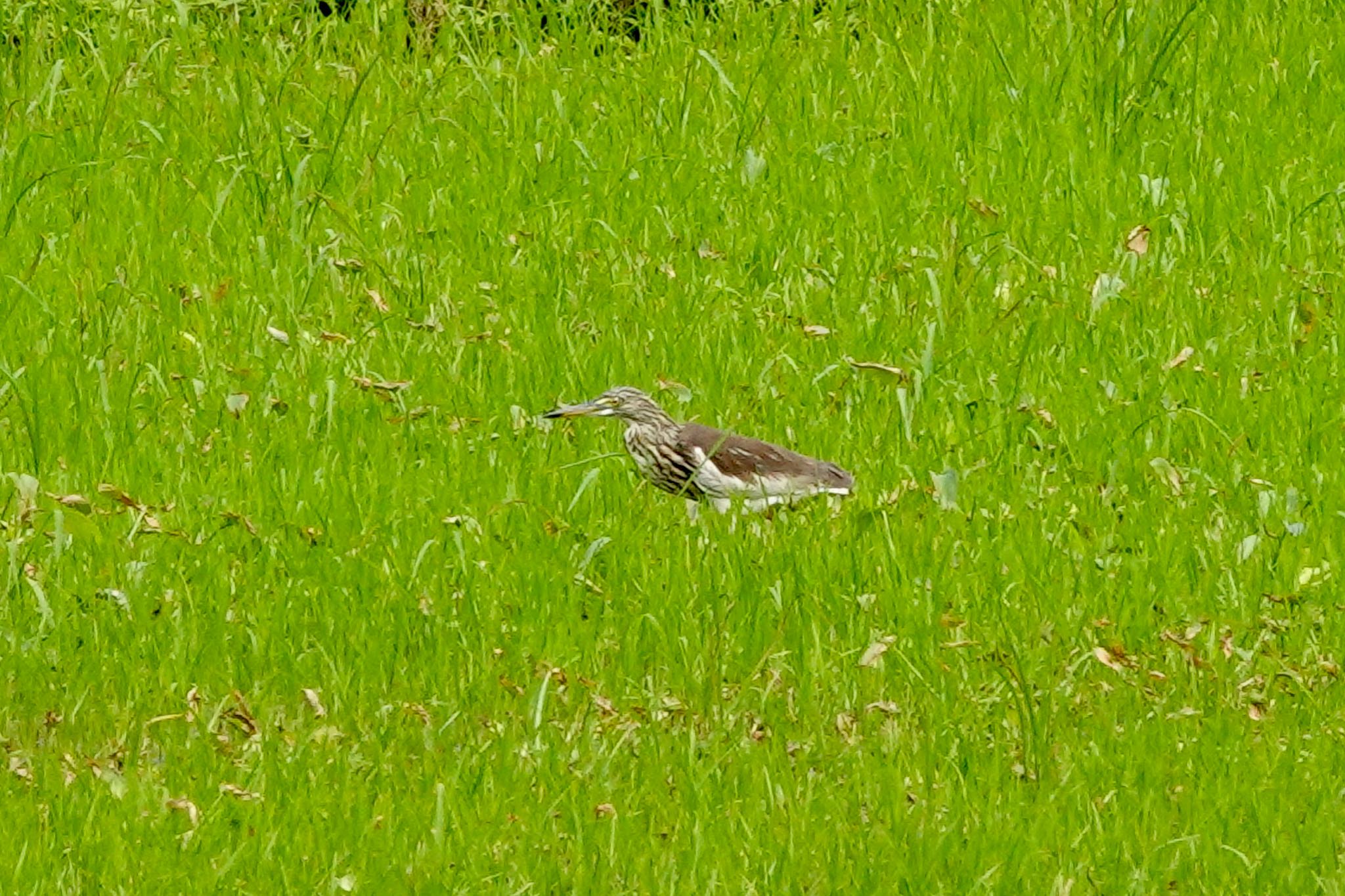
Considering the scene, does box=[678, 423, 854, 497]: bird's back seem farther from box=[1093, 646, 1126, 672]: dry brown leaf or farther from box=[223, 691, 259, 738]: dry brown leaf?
box=[223, 691, 259, 738]: dry brown leaf

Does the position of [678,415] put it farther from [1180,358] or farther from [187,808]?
[187,808]

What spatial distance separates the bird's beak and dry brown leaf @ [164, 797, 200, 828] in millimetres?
2127

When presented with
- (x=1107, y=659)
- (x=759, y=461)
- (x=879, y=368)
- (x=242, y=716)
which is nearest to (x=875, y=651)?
(x=1107, y=659)

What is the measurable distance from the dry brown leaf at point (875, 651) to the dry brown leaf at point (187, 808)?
5.53ft

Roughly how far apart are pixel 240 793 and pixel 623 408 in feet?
6.93

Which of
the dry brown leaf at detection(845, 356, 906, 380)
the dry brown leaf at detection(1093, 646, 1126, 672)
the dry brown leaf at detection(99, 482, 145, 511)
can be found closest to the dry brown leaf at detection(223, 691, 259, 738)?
the dry brown leaf at detection(99, 482, 145, 511)

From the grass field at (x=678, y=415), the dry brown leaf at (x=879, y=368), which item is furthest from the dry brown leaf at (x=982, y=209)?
the dry brown leaf at (x=879, y=368)

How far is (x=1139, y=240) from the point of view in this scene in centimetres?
833

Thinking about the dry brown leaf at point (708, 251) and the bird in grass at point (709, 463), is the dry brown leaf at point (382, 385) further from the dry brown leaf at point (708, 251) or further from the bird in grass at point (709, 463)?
the dry brown leaf at point (708, 251)

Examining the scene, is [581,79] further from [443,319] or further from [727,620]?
[727,620]

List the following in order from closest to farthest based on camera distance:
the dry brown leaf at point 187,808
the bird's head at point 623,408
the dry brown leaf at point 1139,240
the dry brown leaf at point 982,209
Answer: the dry brown leaf at point 187,808 < the bird's head at point 623,408 < the dry brown leaf at point 1139,240 < the dry brown leaf at point 982,209

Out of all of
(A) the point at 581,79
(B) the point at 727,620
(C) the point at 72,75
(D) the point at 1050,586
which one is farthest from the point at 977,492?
(C) the point at 72,75

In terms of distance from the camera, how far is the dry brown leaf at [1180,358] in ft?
24.4

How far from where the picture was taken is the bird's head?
681 centimetres
